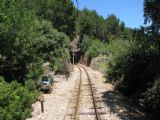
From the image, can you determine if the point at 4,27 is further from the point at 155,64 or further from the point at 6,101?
the point at 155,64

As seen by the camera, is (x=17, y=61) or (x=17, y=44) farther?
(x=17, y=61)

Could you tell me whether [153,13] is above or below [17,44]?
above

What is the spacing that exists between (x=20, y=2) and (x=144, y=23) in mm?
9825

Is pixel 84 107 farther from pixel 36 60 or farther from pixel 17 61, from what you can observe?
pixel 17 61

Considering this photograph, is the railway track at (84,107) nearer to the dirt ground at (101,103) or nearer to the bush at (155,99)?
the dirt ground at (101,103)

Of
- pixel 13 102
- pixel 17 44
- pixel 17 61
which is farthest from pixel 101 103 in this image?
pixel 13 102

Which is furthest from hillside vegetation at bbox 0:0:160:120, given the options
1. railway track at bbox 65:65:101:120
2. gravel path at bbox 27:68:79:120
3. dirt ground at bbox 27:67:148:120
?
railway track at bbox 65:65:101:120

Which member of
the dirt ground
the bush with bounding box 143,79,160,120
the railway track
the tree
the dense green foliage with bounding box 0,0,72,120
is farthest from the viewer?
the tree

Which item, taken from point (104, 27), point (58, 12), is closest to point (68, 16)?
point (58, 12)

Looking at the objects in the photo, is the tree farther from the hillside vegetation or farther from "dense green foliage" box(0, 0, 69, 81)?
"dense green foliage" box(0, 0, 69, 81)

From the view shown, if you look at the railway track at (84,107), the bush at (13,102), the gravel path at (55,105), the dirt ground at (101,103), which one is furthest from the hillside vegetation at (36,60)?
the railway track at (84,107)

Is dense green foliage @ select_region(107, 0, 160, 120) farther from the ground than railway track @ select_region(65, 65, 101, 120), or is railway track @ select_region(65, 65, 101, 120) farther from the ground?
dense green foliage @ select_region(107, 0, 160, 120)

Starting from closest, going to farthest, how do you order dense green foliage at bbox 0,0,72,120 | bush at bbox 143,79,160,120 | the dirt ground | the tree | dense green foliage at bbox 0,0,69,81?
dense green foliage at bbox 0,0,72,120 < dense green foliage at bbox 0,0,69,81 < bush at bbox 143,79,160,120 < the dirt ground < the tree

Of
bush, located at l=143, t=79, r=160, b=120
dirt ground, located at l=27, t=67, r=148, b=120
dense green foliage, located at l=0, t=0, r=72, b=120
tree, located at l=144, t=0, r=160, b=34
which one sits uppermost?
tree, located at l=144, t=0, r=160, b=34
